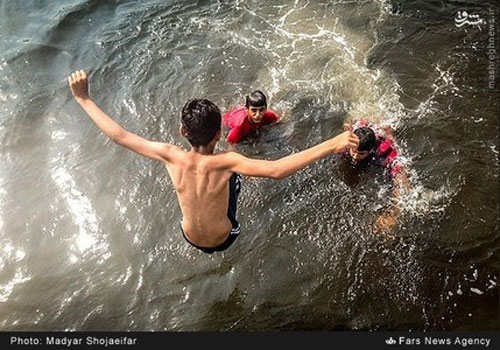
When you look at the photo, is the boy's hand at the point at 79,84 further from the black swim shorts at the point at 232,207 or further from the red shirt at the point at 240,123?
the red shirt at the point at 240,123

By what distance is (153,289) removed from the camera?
472 cm

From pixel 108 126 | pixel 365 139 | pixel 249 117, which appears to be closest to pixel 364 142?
pixel 365 139

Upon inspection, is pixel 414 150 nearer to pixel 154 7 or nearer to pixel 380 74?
pixel 380 74

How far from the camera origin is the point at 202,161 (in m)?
3.58

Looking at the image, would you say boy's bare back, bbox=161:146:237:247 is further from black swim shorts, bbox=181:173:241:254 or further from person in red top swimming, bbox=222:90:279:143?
person in red top swimming, bbox=222:90:279:143

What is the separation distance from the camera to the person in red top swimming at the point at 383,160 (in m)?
5.07

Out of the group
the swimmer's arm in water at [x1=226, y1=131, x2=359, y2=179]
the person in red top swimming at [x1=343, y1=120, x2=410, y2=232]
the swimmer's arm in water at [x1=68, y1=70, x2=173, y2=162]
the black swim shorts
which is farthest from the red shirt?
the swimmer's arm in water at [x1=226, y1=131, x2=359, y2=179]

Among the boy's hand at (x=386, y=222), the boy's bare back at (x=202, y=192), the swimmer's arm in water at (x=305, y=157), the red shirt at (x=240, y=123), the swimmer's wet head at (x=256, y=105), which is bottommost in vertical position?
the boy's hand at (x=386, y=222)

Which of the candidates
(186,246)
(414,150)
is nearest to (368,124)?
(414,150)

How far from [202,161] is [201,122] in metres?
0.32

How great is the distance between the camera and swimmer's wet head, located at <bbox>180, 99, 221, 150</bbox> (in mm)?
3438

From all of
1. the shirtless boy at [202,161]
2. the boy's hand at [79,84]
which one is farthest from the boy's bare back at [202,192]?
the boy's hand at [79,84]

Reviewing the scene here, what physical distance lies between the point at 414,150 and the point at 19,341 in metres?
4.76

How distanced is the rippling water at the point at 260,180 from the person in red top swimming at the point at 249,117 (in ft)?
0.85
